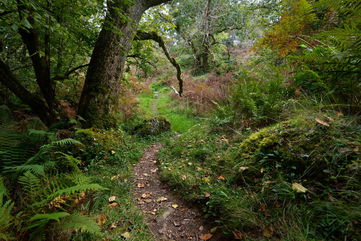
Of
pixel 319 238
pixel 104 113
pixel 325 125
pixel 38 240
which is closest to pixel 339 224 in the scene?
pixel 319 238

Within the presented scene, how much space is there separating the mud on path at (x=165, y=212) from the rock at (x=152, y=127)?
2.45 meters

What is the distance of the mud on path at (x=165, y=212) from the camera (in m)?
2.16

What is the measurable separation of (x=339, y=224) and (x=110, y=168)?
3.49 metres

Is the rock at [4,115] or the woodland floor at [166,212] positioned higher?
the rock at [4,115]

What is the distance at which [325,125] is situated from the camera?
7.16ft

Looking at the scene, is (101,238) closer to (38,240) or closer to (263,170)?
(38,240)

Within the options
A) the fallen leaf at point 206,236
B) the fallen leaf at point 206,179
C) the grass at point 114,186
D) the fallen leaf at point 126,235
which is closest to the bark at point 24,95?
the grass at point 114,186

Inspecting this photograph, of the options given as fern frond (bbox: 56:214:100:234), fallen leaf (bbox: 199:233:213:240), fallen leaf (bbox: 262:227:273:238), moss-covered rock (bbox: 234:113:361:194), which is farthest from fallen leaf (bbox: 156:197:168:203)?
fallen leaf (bbox: 262:227:273:238)

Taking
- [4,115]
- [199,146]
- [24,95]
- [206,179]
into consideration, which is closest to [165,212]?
[206,179]

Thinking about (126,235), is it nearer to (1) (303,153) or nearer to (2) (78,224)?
(2) (78,224)

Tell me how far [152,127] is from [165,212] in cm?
378

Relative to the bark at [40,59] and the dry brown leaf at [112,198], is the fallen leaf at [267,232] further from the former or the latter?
the bark at [40,59]

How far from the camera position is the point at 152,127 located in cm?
607

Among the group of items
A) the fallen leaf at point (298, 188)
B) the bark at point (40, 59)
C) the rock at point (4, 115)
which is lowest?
the fallen leaf at point (298, 188)
